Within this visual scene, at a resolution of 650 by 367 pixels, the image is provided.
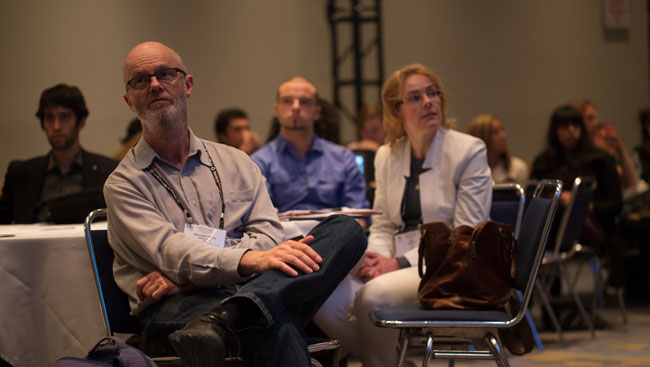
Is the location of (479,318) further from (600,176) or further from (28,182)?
(600,176)

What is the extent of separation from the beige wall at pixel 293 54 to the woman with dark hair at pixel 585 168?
3.40m

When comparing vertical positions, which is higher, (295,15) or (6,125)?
(295,15)

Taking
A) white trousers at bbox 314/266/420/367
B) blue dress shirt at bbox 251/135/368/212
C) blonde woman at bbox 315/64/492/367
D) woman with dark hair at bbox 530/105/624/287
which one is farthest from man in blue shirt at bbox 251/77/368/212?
woman with dark hair at bbox 530/105/624/287

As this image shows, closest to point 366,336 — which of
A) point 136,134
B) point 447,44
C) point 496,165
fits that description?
point 136,134

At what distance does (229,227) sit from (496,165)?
12.4ft

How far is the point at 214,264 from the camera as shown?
240cm

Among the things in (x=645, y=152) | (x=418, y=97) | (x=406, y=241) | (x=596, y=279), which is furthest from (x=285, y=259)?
(x=645, y=152)

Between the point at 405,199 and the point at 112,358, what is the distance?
68.2 inches

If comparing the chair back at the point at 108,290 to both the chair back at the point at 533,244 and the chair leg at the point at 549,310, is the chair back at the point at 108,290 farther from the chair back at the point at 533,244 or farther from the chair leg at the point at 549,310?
the chair leg at the point at 549,310

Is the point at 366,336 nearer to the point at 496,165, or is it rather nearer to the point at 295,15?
the point at 496,165

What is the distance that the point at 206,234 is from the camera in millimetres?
2572

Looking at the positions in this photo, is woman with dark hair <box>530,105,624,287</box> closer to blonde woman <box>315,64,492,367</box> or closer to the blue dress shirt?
the blue dress shirt

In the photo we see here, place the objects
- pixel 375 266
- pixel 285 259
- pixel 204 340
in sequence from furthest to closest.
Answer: pixel 375 266, pixel 285 259, pixel 204 340

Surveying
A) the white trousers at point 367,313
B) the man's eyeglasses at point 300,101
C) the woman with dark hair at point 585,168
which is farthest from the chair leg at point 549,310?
the white trousers at point 367,313
